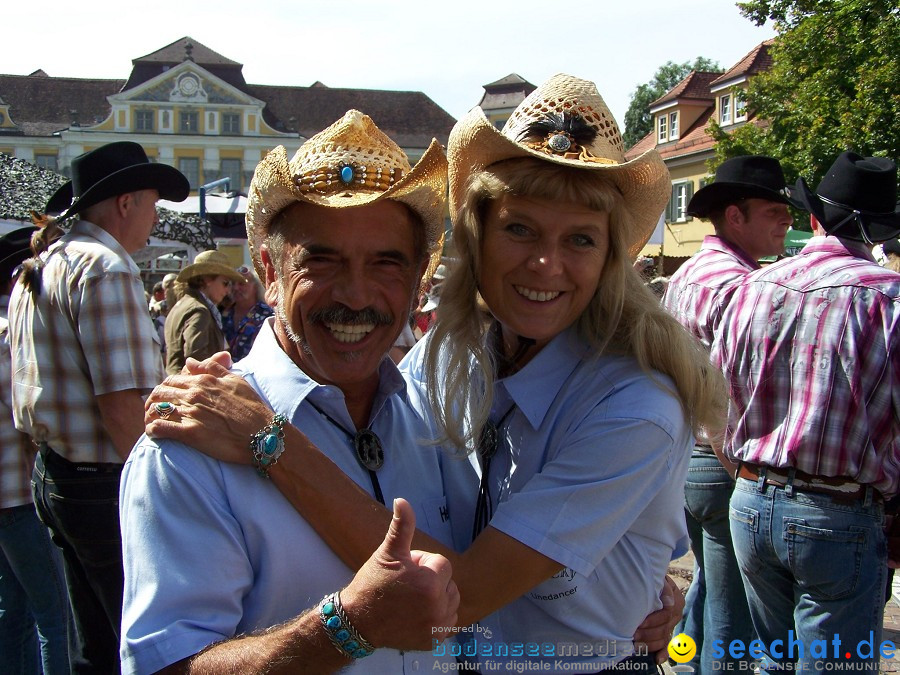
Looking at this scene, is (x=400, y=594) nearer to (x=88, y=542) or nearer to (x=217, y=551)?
(x=217, y=551)

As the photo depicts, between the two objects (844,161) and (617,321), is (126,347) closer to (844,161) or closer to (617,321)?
(617,321)

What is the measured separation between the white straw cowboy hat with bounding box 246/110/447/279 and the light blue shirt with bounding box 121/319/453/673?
45 cm

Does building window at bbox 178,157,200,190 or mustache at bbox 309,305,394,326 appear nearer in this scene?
mustache at bbox 309,305,394,326

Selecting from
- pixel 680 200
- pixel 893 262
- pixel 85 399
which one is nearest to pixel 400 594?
pixel 85 399

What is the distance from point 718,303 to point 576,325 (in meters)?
2.07

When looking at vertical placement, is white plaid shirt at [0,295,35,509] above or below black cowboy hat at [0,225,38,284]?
below

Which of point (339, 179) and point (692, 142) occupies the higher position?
point (692, 142)

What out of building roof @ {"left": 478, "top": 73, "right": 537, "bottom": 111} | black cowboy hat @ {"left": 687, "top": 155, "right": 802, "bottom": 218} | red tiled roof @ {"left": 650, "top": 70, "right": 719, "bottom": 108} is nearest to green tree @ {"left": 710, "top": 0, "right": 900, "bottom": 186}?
black cowboy hat @ {"left": 687, "top": 155, "right": 802, "bottom": 218}

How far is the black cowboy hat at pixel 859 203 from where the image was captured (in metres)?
3.45

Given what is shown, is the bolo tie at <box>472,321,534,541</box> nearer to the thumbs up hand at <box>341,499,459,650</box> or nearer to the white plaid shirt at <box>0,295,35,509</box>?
the thumbs up hand at <box>341,499,459,650</box>

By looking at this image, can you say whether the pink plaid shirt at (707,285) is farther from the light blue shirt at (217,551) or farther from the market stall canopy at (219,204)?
the market stall canopy at (219,204)

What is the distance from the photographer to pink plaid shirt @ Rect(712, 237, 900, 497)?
3107 mm

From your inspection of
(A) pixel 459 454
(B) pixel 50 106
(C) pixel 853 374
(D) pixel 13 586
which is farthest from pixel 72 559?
(B) pixel 50 106

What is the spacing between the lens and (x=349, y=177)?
202 cm
